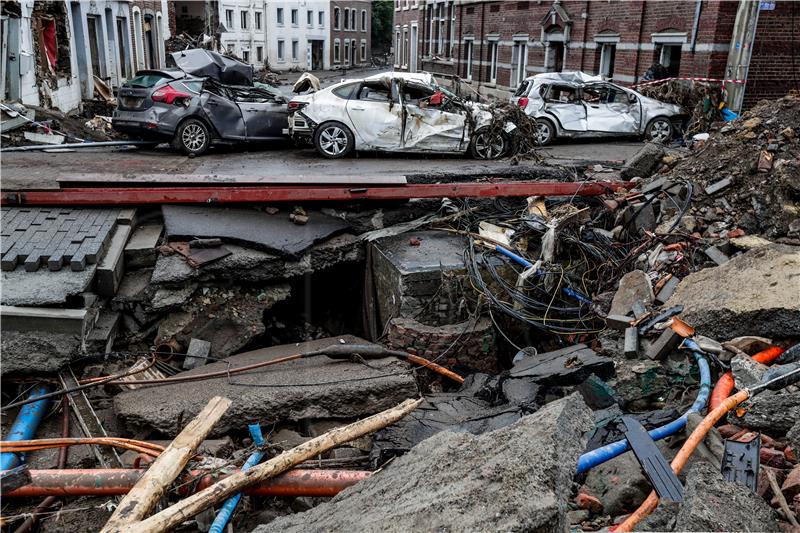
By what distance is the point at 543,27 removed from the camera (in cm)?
2295

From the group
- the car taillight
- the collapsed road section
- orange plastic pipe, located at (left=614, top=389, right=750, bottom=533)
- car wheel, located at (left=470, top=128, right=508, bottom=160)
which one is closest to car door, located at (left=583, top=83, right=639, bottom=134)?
car wheel, located at (left=470, top=128, right=508, bottom=160)

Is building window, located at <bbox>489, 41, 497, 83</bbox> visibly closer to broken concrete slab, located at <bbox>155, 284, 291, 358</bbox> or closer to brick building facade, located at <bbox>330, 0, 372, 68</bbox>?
broken concrete slab, located at <bbox>155, 284, 291, 358</bbox>

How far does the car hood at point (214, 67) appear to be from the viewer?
15.7 m

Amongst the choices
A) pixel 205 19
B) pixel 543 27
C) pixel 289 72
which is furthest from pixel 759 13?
pixel 289 72

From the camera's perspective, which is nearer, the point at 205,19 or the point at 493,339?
the point at 493,339

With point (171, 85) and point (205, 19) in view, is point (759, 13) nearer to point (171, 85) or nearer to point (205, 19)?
point (171, 85)

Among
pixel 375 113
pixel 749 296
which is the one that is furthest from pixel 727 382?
pixel 375 113

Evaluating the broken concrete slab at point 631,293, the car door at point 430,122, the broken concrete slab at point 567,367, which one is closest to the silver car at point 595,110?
the car door at point 430,122

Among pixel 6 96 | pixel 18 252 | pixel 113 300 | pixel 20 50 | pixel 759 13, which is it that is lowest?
pixel 113 300

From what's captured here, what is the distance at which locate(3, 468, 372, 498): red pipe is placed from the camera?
4469 mm

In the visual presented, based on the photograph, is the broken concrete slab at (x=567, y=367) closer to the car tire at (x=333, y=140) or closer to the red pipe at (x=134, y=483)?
the red pipe at (x=134, y=483)

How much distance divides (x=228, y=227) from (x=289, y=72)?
47.0 m

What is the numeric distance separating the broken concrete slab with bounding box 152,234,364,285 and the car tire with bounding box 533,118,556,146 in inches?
313

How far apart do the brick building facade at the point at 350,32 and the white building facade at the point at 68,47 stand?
29994 mm
